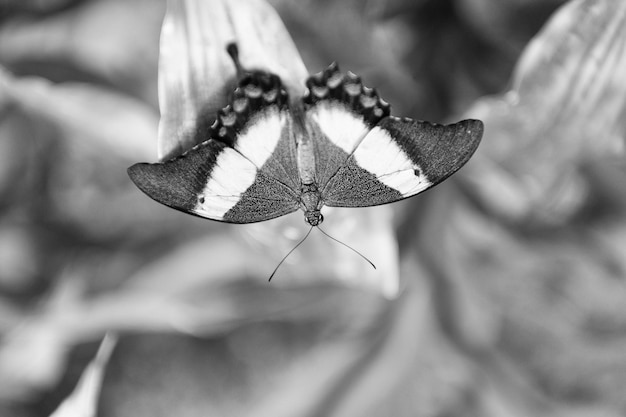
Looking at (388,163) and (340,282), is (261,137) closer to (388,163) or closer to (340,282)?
(388,163)

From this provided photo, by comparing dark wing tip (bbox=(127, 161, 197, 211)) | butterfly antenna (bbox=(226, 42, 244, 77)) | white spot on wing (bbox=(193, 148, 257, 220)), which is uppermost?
butterfly antenna (bbox=(226, 42, 244, 77))

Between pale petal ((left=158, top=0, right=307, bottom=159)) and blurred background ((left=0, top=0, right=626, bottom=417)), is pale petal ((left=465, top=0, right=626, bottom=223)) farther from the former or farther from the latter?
pale petal ((left=158, top=0, right=307, bottom=159))

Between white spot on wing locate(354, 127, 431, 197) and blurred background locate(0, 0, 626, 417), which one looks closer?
white spot on wing locate(354, 127, 431, 197)

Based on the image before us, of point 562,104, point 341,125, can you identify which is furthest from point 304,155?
point 562,104

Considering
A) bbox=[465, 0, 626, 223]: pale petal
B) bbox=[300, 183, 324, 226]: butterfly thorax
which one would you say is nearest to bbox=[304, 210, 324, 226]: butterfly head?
bbox=[300, 183, 324, 226]: butterfly thorax

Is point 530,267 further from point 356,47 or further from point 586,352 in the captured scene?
point 356,47

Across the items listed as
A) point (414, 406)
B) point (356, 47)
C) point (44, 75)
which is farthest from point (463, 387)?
point (44, 75)

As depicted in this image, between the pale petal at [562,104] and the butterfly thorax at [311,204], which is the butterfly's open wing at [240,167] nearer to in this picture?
the butterfly thorax at [311,204]
